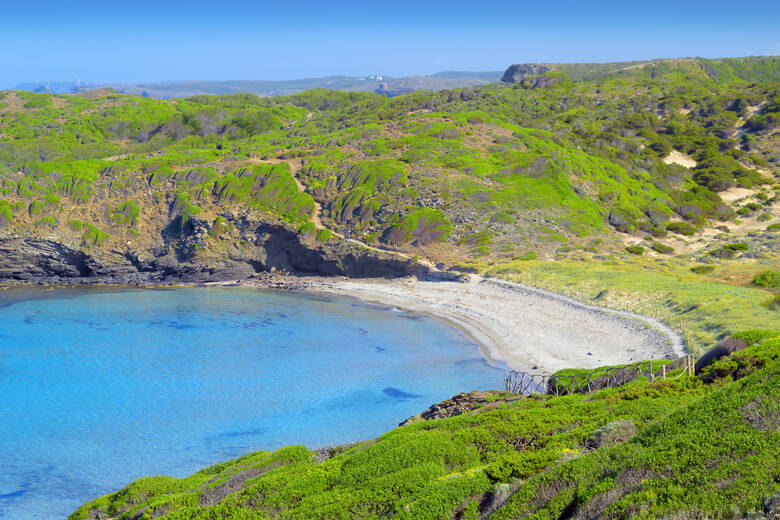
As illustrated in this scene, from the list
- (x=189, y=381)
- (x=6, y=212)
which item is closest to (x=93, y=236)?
(x=6, y=212)

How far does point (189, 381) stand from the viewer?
101 ft

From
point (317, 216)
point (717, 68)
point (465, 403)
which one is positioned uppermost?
point (717, 68)

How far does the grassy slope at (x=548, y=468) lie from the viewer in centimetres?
714

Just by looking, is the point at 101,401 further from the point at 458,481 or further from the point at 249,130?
the point at 249,130

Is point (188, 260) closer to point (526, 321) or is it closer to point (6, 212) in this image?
point (6, 212)

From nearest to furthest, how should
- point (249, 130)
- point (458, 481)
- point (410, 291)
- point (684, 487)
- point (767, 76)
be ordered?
point (684, 487), point (458, 481), point (410, 291), point (249, 130), point (767, 76)

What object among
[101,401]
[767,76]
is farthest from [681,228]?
[767,76]

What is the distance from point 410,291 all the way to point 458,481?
37008 millimetres

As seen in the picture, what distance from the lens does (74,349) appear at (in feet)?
119

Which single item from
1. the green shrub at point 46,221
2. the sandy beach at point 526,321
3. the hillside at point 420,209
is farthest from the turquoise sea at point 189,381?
the green shrub at point 46,221

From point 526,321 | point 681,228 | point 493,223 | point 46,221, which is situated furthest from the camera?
point 681,228

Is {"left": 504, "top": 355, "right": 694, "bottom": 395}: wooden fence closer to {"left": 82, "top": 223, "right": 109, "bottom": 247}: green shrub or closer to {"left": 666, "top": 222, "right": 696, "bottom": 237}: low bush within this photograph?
{"left": 666, "top": 222, "right": 696, "bottom": 237}: low bush

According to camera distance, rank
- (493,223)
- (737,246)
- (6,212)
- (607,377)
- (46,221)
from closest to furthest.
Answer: (607,377), (737,246), (6,212), (493,223), (46,221)

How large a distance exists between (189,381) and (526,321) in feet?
74.0
